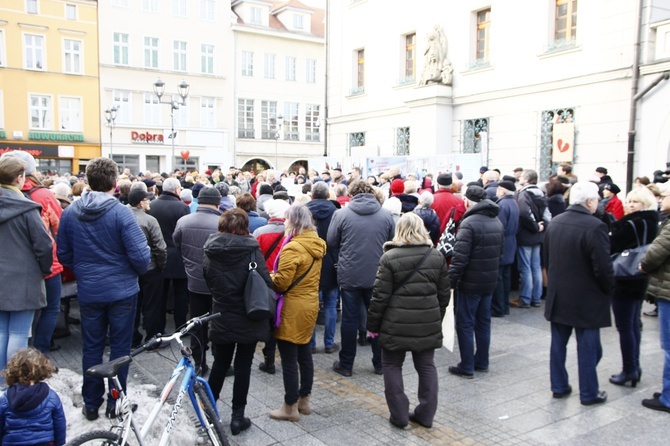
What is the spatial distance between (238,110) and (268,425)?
1526 inches

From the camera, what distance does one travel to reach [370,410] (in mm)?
5148

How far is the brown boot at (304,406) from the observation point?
504 cm

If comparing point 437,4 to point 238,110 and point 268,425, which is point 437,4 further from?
point 238,110

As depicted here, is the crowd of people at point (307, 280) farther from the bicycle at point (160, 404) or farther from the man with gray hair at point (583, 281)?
the bicycle at point (160, 404)

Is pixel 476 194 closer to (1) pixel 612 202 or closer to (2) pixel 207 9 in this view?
(1) pixel 612 202

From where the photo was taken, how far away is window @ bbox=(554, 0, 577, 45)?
45.7 feet

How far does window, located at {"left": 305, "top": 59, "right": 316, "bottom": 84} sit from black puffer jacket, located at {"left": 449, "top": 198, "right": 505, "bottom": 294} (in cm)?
4020

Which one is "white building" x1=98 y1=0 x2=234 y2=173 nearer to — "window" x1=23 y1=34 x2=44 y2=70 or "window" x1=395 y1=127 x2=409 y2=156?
"window" x1=23 y1=34 x2=44 y2=70

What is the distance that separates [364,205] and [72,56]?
35794 millimetres

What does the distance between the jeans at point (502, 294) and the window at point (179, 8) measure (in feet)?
119

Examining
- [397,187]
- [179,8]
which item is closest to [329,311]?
[397,187]

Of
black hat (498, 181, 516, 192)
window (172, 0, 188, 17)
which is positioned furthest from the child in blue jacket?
window (172, 0, 188, 17)

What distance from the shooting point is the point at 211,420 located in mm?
3939

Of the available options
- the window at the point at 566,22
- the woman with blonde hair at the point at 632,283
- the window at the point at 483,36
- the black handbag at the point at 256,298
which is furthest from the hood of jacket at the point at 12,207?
the window at the point at 483,36
